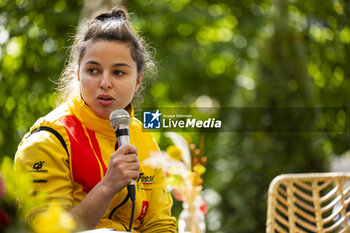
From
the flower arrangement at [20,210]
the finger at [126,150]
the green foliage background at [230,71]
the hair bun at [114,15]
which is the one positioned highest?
the green foliage background at [230,71]

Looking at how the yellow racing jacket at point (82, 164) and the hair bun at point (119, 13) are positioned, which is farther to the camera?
the hair bun at point (119, 13)

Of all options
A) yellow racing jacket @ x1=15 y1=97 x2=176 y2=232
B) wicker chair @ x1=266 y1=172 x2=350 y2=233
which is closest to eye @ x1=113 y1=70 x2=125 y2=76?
yellow racing jacket @ x1=15 y1=97 x2=176 y2=232

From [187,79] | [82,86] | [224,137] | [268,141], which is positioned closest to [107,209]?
[82,86]

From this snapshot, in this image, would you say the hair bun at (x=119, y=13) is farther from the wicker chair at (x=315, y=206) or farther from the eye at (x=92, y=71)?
the wicker chair at (x=315, y=206)

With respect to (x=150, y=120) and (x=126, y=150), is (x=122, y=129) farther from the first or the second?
(x=150, y=120)

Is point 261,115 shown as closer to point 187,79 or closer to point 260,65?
point 260,65

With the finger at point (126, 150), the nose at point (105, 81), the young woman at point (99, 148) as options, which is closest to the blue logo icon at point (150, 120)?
the young woman at point (99, 148)

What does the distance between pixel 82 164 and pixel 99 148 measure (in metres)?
0.10

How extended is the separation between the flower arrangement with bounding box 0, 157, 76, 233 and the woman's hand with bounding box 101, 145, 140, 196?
67cm

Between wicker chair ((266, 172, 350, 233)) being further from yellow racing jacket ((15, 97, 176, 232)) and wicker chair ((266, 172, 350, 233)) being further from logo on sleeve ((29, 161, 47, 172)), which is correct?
logo on sleeve ((29, 161, 47, 172))

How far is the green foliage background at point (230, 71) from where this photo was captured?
3869 millimetres

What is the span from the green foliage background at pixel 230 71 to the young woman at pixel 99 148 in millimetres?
1272

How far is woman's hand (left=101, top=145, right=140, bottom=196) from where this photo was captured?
4.55 ft

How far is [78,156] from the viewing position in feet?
4.99
